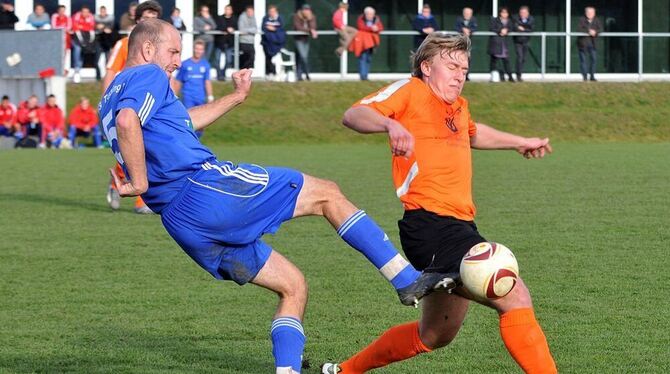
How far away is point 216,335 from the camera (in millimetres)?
7504

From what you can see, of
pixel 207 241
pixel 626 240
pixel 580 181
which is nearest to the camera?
pixel 207 241

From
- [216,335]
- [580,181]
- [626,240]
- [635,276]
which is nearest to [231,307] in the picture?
[216,335]

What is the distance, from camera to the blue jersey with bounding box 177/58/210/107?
56.1ft

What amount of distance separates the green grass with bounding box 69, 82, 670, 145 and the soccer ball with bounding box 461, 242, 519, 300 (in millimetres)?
23911

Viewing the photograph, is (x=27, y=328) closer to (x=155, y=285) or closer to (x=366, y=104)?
(x=155, y=285)

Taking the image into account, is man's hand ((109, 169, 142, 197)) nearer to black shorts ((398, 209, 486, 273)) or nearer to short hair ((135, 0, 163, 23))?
black shorts ((398, 209, 486, 273))

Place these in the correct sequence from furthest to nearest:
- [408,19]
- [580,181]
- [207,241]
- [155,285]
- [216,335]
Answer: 1. [408,19]
2. [580,181]
3. [155,285]
4. [216,335]
5. [207,241]

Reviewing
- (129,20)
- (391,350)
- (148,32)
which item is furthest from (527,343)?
(129,20)

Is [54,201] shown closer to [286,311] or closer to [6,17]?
[286,311]

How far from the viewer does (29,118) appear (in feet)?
91.9

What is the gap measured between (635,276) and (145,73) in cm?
512

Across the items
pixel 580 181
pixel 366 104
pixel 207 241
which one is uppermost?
pixel 366 104

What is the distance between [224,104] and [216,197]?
1054 mm

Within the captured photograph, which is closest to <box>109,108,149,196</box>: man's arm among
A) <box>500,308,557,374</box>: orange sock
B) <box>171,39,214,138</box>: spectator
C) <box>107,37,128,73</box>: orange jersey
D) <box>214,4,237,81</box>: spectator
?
<box>500,308,557,374</box>: orange sock
